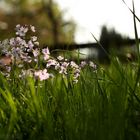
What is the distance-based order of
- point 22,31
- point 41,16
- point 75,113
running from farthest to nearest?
point 41,16 < point 22,31 < point 75,113

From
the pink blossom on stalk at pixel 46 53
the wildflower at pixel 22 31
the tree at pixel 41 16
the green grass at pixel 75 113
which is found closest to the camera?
the green grass at pixel 75 113

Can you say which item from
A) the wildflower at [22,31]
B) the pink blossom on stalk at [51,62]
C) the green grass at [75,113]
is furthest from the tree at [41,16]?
the green grass at [75,113]

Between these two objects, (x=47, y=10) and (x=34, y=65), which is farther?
(x=47, y=10)

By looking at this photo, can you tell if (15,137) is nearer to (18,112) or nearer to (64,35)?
(18,112)

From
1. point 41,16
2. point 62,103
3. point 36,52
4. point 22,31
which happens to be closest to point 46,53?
point 36,52

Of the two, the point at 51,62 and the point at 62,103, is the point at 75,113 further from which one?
the point at 51,62

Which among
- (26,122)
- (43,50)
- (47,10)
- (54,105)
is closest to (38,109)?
(26,122)

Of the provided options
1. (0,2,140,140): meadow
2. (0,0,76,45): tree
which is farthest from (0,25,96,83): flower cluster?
(0,0,76,45): tree

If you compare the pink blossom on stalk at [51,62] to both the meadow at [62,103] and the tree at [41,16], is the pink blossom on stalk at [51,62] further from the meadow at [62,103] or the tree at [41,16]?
the tree at [41,16]
